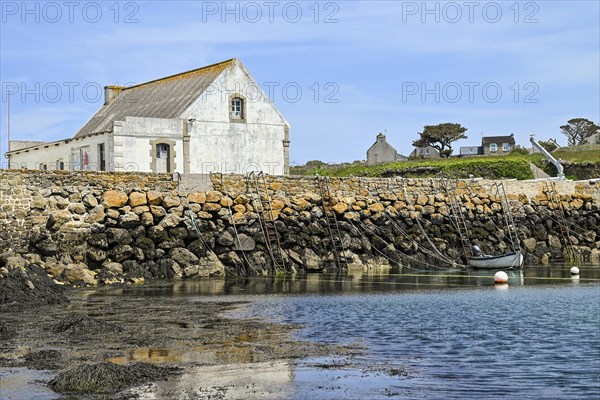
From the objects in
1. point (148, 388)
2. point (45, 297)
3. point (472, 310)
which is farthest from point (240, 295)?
A: point (148, 388)

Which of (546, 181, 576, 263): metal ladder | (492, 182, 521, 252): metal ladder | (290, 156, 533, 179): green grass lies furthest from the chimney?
(546, 181, 576, 263): metal ladder

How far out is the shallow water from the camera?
1186 cm

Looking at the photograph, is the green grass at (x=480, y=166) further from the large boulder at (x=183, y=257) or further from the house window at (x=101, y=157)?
the large boulder at (x=183, y=257)

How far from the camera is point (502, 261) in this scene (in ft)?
118

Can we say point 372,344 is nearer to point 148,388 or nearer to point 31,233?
point 148,388

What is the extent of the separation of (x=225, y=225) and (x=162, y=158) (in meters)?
9.54

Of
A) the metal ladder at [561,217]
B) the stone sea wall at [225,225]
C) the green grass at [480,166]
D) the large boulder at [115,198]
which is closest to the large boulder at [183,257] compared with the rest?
the stone sea wall at [225,225]

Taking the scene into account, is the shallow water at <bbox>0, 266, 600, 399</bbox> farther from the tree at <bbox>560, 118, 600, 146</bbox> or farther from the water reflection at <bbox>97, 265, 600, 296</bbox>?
the tree at <bbox>560, 118, 600, 146</bbox>

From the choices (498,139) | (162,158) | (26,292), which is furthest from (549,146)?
(26,292)

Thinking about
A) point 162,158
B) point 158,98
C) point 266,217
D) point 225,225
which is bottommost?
point 225,225

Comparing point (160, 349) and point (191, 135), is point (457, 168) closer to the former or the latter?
point (191, 135)

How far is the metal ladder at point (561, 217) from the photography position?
142ft

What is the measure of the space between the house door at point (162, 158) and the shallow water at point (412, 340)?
13157 millimetres

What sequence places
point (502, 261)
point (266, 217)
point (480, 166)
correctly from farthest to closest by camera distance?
point (480, 166) → point (502, 261) → point (266, 217)
